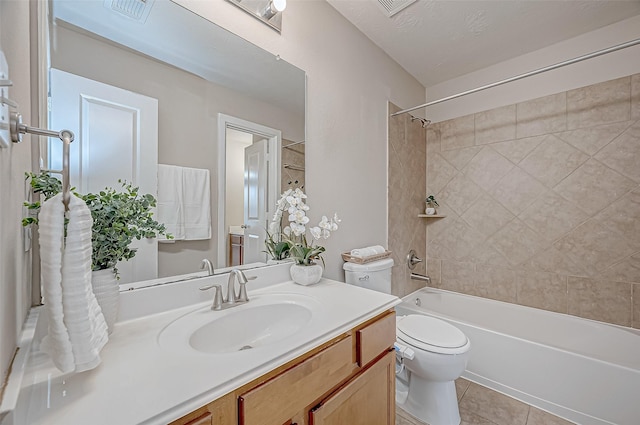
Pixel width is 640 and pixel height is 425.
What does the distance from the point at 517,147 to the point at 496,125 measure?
0.89 ft

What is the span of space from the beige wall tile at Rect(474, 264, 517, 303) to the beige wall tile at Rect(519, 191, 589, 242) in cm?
43

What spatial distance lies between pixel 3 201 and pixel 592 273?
9.76 ft

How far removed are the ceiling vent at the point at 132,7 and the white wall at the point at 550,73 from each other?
2.56 m

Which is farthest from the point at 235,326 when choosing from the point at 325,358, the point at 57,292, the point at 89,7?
the point at 89,7

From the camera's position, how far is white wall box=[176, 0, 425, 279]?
1.39 meters

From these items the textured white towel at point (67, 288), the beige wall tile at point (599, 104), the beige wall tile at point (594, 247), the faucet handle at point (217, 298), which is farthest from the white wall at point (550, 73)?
the textured white towel at point (67, 288)

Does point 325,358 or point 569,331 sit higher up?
point 325,358

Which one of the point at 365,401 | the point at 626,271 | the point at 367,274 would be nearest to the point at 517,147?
the point at 626,271

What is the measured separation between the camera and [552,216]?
2.04 meters

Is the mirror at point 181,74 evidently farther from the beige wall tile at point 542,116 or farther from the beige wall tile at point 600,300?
the beige wall tile at point 600,300

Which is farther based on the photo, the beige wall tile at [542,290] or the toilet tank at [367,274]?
the beige wall tile at [542,290]

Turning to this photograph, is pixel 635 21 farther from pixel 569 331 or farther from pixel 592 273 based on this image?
pixel 569 331

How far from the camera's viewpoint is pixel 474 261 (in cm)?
241

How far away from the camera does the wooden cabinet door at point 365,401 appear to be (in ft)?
2.56
